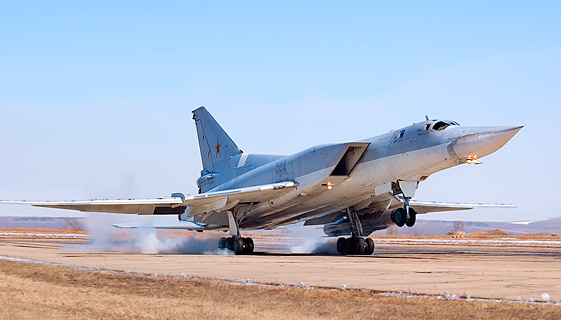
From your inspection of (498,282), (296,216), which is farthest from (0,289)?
(296,216)

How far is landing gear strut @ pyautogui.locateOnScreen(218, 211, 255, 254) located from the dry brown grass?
44.6 ft

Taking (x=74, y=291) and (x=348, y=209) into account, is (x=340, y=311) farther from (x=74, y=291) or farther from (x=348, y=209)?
(x=348, y=209)

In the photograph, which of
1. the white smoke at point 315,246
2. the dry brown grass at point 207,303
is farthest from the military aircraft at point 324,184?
the dry brown grass at point 207,303

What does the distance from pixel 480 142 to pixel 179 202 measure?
12.1 metres

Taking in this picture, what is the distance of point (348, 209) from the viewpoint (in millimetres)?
26781

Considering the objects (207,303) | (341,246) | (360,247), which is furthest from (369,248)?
(207,303)

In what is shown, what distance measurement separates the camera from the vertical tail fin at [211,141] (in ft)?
101

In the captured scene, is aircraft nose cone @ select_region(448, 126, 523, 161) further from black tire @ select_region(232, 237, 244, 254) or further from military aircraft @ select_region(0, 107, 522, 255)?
black tire @ select_region(232, 237, 244, 254)

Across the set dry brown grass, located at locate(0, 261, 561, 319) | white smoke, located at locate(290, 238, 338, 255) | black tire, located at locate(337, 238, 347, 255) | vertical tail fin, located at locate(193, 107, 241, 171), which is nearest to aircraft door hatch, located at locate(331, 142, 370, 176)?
black tire, located at locate(337, 238, 347, 255)

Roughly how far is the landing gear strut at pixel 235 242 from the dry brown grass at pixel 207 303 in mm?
13590

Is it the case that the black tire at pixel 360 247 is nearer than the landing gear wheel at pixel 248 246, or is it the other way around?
the landing gear wheel at pixel 248 246

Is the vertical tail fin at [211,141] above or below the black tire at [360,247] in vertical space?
above

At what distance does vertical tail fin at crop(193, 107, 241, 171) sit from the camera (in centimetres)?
3083

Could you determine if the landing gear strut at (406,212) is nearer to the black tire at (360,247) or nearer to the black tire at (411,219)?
the black tire at (411,219)
